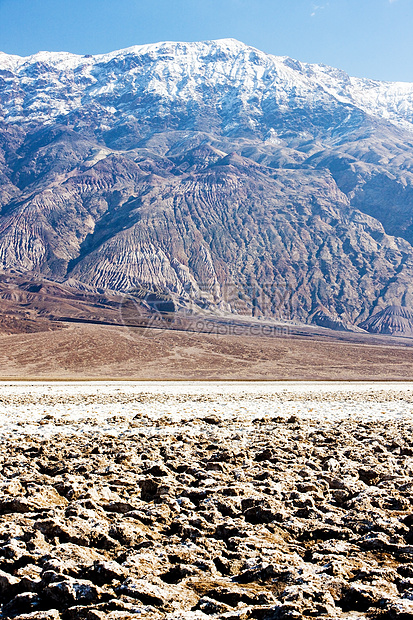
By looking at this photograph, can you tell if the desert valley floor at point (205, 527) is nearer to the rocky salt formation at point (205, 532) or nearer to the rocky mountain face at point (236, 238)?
the rocky salt formation at point (205, 532)

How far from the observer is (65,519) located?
14.3 feet

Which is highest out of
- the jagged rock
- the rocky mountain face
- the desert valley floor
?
the rocky mountain face

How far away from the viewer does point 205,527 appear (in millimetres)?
4477

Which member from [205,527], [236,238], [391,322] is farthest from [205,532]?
[236,238]

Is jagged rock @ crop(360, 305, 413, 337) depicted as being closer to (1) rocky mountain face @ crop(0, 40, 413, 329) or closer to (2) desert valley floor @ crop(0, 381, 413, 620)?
(1) rocky mountain face @ crop(0, 40, 413, 329)

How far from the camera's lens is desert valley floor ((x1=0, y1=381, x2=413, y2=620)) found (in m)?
3.15

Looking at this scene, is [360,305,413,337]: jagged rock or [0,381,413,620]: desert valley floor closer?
[0,381,413,620]: desert valley floor

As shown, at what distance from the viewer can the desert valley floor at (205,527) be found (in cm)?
315

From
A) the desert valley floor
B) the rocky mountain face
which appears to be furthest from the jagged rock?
the desert valley floor

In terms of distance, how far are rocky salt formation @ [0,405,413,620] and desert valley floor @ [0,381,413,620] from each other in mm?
12

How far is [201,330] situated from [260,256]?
6738cm

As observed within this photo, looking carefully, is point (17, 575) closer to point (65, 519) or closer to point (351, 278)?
point (65, 519)

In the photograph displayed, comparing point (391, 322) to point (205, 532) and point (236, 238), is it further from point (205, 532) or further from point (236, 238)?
point (205, 532)

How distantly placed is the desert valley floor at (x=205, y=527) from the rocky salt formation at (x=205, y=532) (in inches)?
0.5
